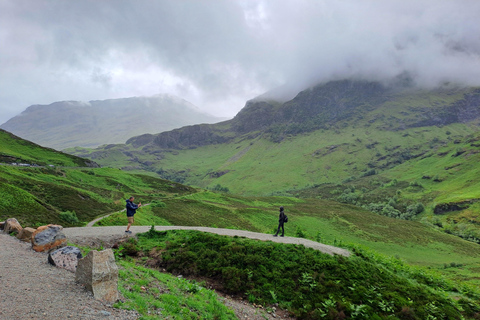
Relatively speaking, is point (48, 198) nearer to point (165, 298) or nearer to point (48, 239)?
point (48, 239)

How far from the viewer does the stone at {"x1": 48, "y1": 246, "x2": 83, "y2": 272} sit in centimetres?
1174

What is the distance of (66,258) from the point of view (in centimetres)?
1213

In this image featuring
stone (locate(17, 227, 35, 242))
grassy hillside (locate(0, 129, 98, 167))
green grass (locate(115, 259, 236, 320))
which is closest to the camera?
green grass (locate(115, 259, 236, 320))

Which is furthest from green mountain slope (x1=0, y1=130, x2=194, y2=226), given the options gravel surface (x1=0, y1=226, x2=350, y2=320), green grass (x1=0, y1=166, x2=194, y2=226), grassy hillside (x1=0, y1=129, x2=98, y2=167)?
gravel surface (x1=0, y1=226, x2=350, y2=320)

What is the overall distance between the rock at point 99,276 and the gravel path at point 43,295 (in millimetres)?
294

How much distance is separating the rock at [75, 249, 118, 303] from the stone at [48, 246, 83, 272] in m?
2.24

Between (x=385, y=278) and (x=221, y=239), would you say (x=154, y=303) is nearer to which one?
(x=221, y=239)

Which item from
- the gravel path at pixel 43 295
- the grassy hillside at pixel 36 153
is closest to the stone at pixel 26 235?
the gravel path at pixel 43 295

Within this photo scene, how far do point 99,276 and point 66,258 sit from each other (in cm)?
415

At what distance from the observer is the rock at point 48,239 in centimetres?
1400

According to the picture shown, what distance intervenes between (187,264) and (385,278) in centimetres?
1464

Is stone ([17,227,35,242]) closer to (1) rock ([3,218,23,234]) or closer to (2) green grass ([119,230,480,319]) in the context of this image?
(1) rock ([3,218,23,234])

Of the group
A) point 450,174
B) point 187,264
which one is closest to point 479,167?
point 450,174

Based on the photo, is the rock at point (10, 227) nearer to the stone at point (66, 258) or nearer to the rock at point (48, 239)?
the rock at point (48, 239)
